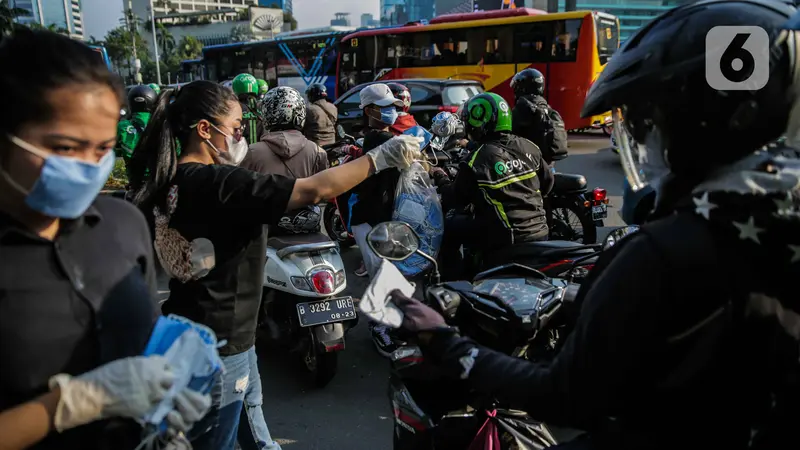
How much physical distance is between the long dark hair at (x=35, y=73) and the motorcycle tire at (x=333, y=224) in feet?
17.9

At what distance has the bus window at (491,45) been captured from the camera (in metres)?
15.9

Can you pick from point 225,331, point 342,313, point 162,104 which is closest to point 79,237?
point 225,331

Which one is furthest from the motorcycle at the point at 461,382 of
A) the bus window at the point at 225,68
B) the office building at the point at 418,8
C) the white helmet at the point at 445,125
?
the office building at the point at 418,8

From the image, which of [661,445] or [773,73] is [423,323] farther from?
[773,73]

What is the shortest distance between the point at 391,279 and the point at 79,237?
0.76m

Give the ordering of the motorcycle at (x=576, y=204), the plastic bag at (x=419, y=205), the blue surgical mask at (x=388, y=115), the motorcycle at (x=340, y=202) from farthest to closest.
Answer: the motorcycle at (x=576, y=204) < the motorcycle at (x=340, y=202) < the blue surgical mask at (x=388, y=115) < the plastic bag at (x=419, y=205)

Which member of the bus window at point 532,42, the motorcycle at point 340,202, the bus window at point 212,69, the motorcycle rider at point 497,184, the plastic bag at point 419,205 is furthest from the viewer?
the bus window at point 212,69

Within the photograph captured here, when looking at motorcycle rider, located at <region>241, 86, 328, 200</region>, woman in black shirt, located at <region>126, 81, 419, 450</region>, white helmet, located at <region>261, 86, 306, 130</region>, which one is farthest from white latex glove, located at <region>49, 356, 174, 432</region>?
white helmet, located at <region>261, 86, 306, 130</region>

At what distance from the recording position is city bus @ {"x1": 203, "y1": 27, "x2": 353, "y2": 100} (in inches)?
831

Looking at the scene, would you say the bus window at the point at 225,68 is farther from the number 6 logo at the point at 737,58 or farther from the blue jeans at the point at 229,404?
the number 6 logo at the point at 737,58

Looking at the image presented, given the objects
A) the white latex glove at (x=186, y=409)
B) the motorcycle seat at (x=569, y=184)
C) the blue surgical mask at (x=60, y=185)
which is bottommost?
the motorcycle seat at (x=569, y=184)

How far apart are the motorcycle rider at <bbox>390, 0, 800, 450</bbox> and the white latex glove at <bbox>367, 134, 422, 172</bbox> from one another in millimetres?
995

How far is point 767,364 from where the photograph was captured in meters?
1.08

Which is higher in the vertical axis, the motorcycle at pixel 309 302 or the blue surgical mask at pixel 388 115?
the blue surgical mask at pixel 388 115
